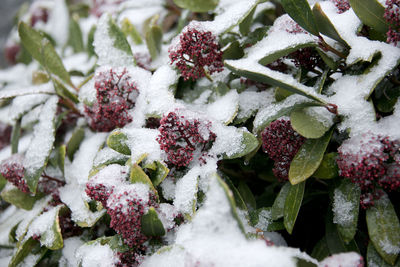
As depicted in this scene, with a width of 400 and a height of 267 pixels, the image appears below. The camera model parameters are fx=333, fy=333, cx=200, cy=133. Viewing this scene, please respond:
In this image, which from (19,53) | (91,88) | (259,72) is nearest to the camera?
(259,72)

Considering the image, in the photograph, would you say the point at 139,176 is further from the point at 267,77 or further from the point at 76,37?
the point at 76,37

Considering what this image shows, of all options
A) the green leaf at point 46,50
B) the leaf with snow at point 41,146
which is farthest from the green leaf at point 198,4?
the leaf with snow at point 41,146

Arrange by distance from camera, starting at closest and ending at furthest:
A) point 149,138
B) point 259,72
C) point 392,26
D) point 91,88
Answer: point 259,72 < point 392,26 < point 149,138 < point 91,88

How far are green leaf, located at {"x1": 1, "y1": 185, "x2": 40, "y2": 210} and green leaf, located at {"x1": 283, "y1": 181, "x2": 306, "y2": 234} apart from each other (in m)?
1.11

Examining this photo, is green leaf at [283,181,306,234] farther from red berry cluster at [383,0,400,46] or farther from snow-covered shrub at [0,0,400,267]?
red berry cluster at [383,0,400,46]

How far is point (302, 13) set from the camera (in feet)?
3.54

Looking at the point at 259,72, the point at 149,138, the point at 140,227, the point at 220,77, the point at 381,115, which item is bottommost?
the point at 140,227

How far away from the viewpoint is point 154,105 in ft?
4.07

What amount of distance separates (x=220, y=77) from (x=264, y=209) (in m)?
0.55

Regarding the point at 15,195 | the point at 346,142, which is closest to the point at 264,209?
the point at 346,142

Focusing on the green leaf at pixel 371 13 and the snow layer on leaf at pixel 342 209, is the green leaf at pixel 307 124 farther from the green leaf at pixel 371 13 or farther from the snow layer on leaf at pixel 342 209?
the green leaf at pixel 371 13

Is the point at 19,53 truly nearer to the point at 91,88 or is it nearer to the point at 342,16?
the point at 91,88

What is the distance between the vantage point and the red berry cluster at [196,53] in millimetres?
1168

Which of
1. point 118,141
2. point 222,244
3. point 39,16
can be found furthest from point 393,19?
point 39,16
